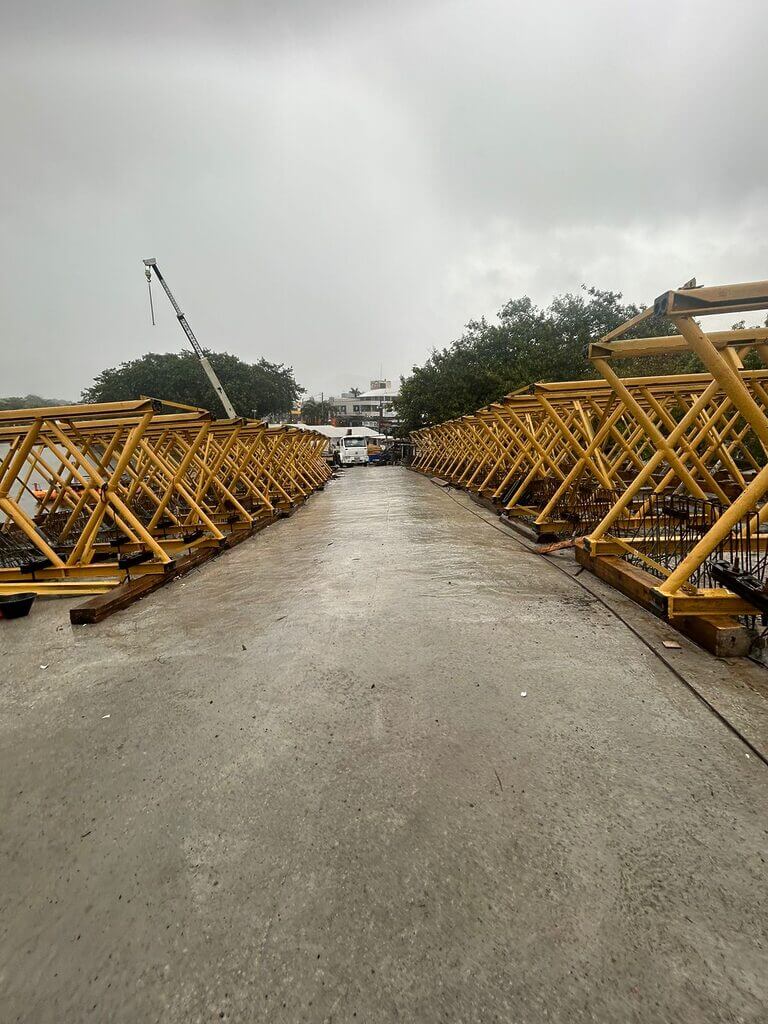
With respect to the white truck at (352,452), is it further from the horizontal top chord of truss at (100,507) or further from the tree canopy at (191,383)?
the horizontal top chord of truss at (100,507)

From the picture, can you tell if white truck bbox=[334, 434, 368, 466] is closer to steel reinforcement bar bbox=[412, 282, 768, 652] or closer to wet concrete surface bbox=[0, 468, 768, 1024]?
steel reinforcement bar bbox=[412, 282, 768, 652]

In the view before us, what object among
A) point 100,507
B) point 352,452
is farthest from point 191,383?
point 100,507

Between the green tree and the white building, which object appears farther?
the white building

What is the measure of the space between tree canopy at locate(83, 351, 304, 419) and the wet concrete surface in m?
38.1

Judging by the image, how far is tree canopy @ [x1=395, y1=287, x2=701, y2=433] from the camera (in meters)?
21.8

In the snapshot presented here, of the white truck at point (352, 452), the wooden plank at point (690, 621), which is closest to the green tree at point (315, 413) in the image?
the white truck at point (352, 452)

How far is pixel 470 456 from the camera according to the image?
1836cm

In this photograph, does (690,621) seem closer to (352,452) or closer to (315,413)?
(352,452)

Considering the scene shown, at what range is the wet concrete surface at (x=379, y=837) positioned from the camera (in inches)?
50.9

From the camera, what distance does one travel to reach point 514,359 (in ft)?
82.0

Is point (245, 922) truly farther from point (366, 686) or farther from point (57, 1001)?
point (366, 686)

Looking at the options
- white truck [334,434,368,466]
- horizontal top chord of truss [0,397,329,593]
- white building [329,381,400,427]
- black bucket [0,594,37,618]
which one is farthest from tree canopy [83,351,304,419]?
white building [329,381,400,427]

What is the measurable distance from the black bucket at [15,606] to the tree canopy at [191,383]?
116 feet

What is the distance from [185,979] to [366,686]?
1.65m
